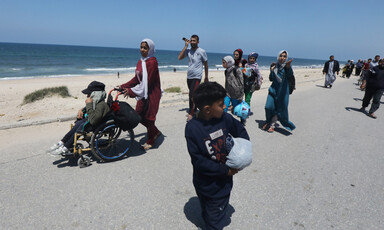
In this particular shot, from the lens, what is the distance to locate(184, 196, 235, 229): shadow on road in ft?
7.46

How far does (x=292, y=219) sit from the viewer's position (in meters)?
2.35

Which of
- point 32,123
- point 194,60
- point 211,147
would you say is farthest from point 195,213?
point 32,123

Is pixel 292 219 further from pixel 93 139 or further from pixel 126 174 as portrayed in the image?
pixel 93 139

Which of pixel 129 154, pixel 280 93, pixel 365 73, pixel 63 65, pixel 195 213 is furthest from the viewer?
pixel 63 65

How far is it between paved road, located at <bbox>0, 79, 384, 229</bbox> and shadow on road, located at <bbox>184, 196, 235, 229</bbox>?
0.04 ft

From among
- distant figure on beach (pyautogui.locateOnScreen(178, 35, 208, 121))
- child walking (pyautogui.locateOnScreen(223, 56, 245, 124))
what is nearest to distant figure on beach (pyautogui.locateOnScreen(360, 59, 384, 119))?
child walking (pyautogui.locateOnScreen(223, 56, 245, 124))

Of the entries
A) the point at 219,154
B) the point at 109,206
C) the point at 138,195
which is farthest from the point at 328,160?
the point at 109,206

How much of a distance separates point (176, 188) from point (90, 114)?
5.33ft

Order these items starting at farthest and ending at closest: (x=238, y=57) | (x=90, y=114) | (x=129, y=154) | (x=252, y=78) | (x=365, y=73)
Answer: (x=365, y=73), (x=252, y=78), (x=238, y=57), (x=129, y=154), (x=90, y=114)

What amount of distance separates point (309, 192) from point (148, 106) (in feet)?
9.36

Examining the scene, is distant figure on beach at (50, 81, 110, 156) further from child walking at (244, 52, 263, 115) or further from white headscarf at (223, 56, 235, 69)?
child walking at (244, 52, 263, 115)

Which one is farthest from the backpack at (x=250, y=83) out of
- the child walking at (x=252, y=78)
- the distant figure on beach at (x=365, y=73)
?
the distant figure on beach at (x=365, y=73)

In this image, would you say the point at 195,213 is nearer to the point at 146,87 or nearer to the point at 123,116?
the point at 123,116

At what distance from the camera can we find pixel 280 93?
15.5 ft
